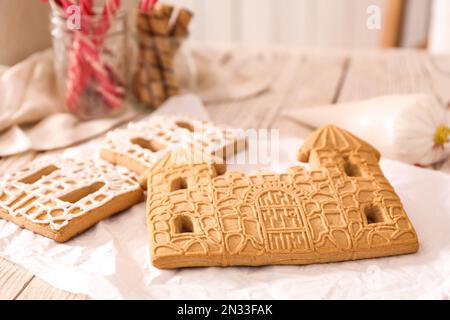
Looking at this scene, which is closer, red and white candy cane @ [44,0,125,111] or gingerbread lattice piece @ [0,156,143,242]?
gingerbread lattice piece @ [0,156,143,242]

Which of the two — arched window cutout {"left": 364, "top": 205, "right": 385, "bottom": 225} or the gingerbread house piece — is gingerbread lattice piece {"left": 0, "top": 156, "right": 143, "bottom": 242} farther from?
arched window cutout {"left": 364, "top": 205, "right": 385, "bottom": 225}

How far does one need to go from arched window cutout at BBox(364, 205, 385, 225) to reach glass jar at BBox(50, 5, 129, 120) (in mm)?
605

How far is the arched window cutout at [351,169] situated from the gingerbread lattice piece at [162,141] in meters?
0.21

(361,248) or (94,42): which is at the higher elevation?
(94,42)

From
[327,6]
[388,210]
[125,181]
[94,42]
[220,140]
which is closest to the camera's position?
[388,210]

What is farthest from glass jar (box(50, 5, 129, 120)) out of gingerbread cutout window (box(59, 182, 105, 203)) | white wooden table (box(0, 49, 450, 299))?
gingerbread cutout window (box(59, 182, 105, 203))

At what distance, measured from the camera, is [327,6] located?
2074mm

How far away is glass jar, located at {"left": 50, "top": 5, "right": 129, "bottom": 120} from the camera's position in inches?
46.1

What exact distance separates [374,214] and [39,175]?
0.51m

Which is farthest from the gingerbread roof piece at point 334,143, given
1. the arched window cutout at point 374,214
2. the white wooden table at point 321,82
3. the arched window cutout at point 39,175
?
the arched window cutout at point 39,175
